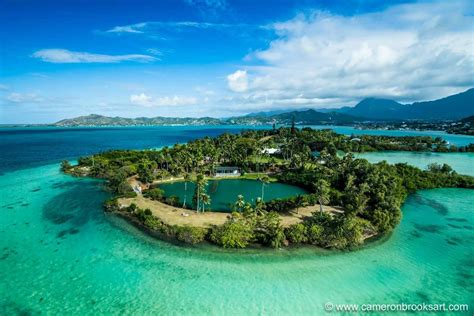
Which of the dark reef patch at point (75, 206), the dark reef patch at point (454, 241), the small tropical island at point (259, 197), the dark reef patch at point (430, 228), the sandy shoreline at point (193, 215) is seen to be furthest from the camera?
the dark reef patch at point (75, 206)

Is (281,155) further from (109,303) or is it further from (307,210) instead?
(109,303)

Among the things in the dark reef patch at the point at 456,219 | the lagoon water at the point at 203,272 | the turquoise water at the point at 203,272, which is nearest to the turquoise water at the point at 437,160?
the dark reef patch at the point at 456,219

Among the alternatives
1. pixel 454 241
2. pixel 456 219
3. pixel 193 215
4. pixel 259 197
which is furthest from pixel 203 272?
pixel 456 219

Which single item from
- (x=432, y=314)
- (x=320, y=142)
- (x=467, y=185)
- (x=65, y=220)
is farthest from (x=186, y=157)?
(x=320, y=142)

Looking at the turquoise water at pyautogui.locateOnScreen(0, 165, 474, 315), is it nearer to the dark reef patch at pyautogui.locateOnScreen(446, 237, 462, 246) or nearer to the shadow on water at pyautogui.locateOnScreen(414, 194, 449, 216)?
A: the dark reef patch at pyautogui.locateOnScreen(446, 237, 462, 246)

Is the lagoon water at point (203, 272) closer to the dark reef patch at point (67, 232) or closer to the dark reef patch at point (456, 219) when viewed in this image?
the dark reef patch at point (67, 232)

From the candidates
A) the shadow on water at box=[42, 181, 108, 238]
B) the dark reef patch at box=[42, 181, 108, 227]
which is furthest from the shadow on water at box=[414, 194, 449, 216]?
the dark reef patch at box=[42, 181, 108, 227]
